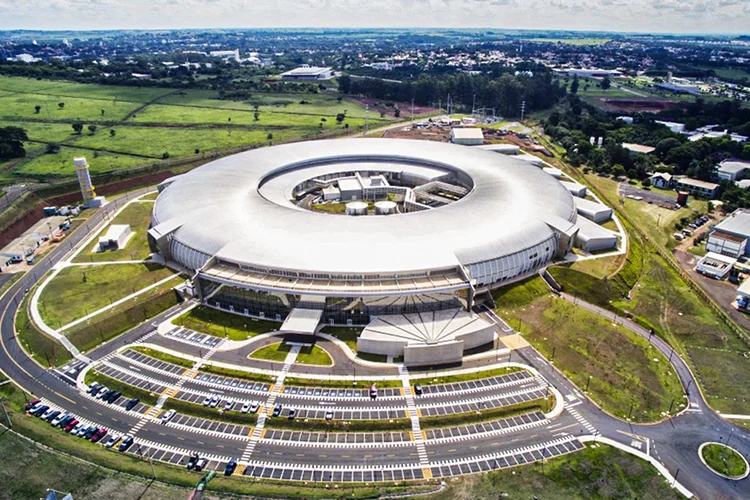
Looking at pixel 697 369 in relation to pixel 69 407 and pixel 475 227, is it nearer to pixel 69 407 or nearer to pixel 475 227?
pixel 475 227

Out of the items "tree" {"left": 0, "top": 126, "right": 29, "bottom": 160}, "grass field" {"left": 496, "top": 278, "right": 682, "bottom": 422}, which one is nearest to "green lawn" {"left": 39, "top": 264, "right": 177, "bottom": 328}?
"grass field" {"left": 496, "top": 278, "right": 682, "bottom": 422}

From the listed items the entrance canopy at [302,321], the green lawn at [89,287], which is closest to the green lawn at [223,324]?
the entrance canopy at [302,321]

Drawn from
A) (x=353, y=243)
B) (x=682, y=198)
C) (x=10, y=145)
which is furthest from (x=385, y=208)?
(x=10, y=145)

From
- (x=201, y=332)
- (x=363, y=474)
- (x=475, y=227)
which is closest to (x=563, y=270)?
(x=475, y=227)

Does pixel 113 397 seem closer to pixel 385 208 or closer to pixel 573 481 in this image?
pixel 573 481

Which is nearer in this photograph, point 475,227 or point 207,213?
point 475,227

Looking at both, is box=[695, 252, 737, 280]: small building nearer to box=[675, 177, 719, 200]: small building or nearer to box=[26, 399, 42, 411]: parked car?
box=[675, 177, 719, 200]: small building
